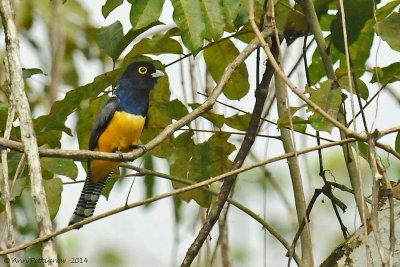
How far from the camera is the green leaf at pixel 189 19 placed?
3.58m

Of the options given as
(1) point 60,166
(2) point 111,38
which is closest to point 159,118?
(2) point 111,38

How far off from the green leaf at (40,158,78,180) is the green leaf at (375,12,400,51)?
5.02ft

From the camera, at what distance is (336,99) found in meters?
3.67

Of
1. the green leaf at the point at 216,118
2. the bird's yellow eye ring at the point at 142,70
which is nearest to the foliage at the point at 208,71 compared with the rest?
the green leaf at the point at 216,118

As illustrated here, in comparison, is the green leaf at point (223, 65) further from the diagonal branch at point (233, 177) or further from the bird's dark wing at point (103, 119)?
the bird's dark wing at point (103, 119)

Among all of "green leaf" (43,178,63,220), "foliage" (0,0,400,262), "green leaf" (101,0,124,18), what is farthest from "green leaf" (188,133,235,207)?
"green leaf" (101,0,124,18)

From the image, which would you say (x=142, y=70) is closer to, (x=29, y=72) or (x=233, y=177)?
(x=29, y=72)

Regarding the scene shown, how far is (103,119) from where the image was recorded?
201 inches

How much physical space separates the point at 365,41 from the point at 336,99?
1402mm

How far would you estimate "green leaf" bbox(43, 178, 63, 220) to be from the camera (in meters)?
4.03

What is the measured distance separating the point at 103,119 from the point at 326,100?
1.76m

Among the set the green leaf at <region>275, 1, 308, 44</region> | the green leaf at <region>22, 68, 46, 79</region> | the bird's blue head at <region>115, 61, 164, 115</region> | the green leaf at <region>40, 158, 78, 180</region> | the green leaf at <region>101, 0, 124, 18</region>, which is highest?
the bird's blue head at <region>115, 61, 164, 115</region>

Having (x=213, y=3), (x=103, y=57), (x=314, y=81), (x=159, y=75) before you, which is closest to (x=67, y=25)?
(x=103, y=57)

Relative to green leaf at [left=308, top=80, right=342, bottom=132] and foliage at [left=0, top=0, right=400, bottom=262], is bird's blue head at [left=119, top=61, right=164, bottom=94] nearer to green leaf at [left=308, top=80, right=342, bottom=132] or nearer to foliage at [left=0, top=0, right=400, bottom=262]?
foliage at [left=0, top=0, right=400, bottom=262]
